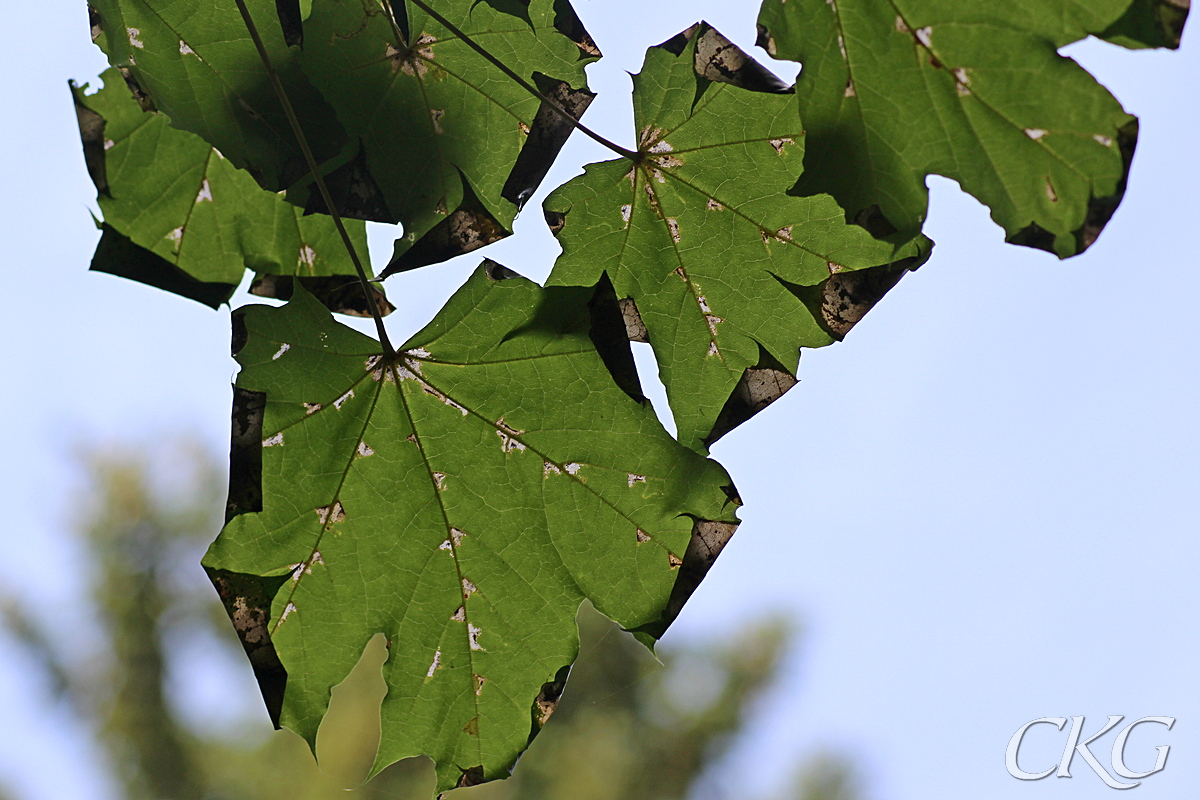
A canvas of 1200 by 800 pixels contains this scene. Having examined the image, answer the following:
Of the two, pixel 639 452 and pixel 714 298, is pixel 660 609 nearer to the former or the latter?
pixel 639 452

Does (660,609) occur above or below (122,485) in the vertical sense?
below

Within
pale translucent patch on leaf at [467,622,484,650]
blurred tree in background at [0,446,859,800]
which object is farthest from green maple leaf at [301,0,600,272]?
blurred tree in background at [0,446,859,800]

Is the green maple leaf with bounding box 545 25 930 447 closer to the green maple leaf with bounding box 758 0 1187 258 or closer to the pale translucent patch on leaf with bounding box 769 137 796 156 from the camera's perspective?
the pale translucent patch on leaf with bounding box 769 137 796 156

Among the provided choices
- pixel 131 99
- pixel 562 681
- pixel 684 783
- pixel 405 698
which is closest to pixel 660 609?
pixel 562 681

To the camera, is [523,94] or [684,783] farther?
[684,783]

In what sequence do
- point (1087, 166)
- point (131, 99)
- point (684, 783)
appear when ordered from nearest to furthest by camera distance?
1. point (1087, 166)
2. point (131, 99)
3. point (684, 783)

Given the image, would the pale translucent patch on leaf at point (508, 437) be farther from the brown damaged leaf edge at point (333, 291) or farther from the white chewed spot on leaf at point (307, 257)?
the white chewed spot on leaf at point (307, 257)
